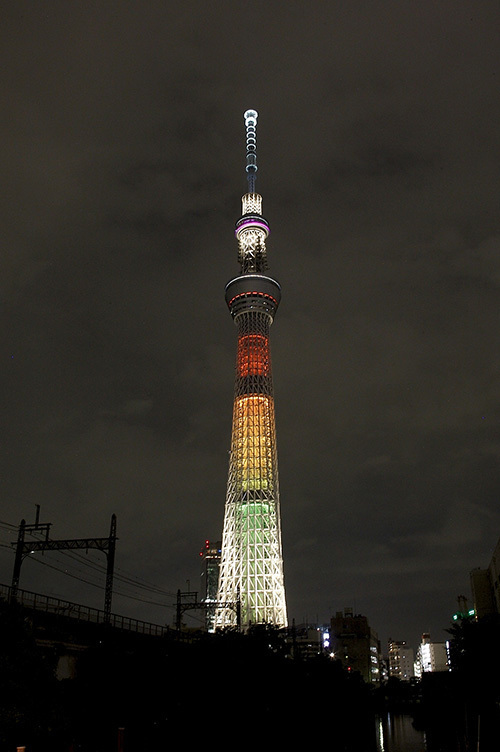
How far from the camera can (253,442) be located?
94.6m

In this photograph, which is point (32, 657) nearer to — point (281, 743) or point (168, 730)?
point (168, 730)

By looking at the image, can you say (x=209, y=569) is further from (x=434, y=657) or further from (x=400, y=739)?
(x=400, y=739)

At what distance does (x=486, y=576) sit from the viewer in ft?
261

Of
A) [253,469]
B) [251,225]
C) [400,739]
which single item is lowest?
[400,739]

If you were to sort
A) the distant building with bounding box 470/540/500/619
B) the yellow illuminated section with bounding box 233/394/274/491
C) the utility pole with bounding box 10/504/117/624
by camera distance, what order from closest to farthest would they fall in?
the utility pole with bounding box 10/504/117/624 → the distant building with bounding box 470/540/500/619 → the yellow illuminated section with bounding box 233/394/274/491

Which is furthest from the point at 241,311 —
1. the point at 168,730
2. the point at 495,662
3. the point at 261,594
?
the point at 168,730

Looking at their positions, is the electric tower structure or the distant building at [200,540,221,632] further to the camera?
the distant building at [200,540,221,632]

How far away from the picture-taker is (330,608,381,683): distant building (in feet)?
459

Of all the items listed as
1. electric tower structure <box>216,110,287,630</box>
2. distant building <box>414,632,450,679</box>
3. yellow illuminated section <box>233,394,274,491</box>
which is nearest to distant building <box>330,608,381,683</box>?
distant building <box>414,632,450,679</box>

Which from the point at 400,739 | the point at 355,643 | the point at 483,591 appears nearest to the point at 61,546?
the point at 400,739

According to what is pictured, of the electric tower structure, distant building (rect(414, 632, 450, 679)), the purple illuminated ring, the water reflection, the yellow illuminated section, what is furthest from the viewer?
distant building (rect(414, 632, 450, 679))

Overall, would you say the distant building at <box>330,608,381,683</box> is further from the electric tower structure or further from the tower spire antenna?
the tower spire antenna

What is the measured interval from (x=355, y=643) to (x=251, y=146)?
4163 inches

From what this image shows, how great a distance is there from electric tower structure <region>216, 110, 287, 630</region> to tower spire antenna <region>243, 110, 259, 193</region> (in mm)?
8798
